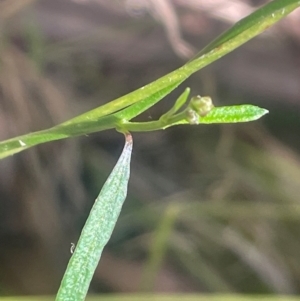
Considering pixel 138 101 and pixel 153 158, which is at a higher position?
pixel 153 158

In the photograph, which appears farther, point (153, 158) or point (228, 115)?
point (153, 158)

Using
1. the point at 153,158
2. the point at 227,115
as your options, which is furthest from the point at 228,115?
the point at 153,158

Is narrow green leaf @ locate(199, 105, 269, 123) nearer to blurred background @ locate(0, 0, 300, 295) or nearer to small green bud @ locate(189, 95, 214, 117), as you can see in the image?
small green bud @ locate(189, 95, 214, 117)

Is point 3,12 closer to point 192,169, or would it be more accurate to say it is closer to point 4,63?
point 4,63

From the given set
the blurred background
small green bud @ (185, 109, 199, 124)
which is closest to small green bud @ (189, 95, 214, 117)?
small green bud @ (185, 109, 199, 124)

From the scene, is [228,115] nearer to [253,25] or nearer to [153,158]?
[253,25]

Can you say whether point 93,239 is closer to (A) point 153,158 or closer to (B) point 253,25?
(B) point 253,25

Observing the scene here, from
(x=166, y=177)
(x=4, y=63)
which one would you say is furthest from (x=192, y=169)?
(x=4, y=63)
